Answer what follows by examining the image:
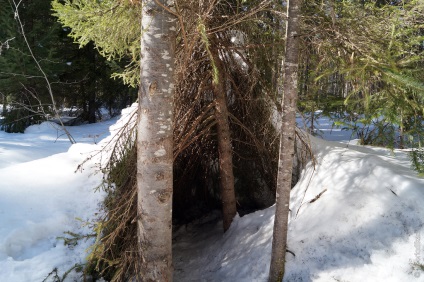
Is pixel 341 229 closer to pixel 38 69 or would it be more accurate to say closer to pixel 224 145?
pixel 224 145

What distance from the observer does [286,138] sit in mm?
3357

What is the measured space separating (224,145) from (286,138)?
1.57m

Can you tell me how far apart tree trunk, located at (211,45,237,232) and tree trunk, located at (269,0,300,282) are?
1.27 meters

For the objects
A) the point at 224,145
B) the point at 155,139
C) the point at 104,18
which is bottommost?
the point at 224,145

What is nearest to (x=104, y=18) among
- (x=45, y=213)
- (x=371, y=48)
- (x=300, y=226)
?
(x=45, y=213)

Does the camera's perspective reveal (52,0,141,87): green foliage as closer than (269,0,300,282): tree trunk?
No

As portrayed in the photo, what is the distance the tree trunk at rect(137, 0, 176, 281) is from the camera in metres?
3.24

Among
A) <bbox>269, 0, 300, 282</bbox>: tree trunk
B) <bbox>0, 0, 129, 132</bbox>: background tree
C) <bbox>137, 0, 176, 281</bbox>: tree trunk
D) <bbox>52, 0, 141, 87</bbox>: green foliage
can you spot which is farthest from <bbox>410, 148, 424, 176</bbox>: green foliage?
<bbox>0, 0, 129, 132</bbox>: background tree

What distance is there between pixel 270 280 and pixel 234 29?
3.31m

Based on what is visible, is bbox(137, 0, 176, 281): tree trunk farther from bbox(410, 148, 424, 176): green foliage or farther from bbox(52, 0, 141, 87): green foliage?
bbox(410, 148, 424, 176): green foliage

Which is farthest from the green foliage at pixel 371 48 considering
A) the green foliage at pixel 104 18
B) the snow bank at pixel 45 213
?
the snow bank at pixel 45 213

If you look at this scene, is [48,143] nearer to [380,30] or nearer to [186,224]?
[186,224]

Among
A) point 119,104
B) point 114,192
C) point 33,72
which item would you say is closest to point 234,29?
point 114,192

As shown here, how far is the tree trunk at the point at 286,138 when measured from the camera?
3238 millimetres
